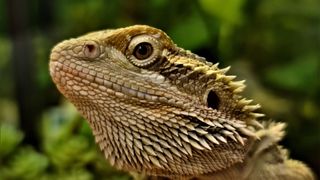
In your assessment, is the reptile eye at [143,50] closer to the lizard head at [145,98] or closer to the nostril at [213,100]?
the lizard head at [145,98]

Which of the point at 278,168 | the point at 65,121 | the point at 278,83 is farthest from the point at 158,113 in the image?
the point at 278,83

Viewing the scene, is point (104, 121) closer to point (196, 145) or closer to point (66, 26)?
point (196, 145)

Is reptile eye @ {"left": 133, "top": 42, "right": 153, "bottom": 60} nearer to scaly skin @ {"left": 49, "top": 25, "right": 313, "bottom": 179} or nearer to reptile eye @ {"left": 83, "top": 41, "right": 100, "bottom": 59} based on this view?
scaly skin @ {"left": 49, "top": 25, "right": 313, "bottom": 179}

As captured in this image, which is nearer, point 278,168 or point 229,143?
point 229,143

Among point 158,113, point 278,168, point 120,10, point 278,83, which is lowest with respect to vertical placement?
point 158,113

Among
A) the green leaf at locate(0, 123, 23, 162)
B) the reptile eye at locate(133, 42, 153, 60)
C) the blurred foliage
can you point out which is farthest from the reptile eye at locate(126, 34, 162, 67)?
the green leaf at locate(0, 123, 23, 162)

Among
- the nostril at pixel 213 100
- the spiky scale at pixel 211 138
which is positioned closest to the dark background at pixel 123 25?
the nostril at pixel 213 100

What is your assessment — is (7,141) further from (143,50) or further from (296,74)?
(296,74)

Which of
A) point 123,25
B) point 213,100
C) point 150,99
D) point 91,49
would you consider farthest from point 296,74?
point 91,49
